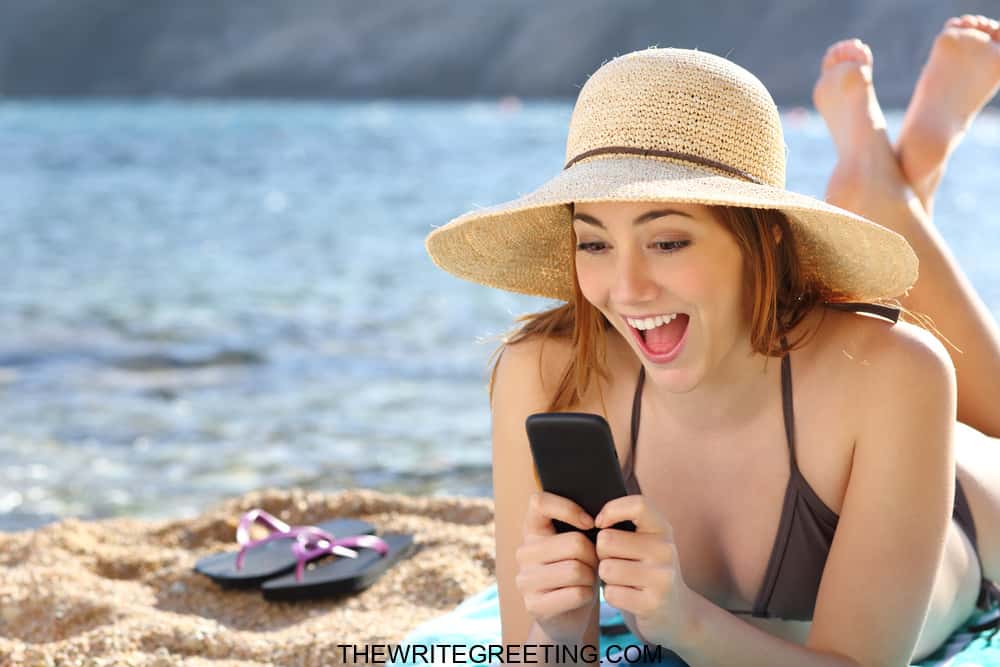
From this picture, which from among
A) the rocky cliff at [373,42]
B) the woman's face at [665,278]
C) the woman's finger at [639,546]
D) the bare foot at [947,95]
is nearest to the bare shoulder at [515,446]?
the woman's face at [665,278]

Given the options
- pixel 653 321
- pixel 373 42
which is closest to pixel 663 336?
pixel 653 321

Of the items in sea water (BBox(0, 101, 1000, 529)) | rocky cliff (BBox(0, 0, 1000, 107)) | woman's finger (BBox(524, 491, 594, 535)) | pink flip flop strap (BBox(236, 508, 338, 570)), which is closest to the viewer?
woman's finger (BBox(524, 491, 594, 535))

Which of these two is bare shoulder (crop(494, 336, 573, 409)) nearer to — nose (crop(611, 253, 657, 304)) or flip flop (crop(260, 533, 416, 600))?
nose (crop(611, 253, 657, 304))

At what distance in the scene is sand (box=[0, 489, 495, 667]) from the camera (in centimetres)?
313

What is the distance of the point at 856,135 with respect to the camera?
361 centimetres

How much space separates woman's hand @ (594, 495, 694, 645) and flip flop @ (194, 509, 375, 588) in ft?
6.32

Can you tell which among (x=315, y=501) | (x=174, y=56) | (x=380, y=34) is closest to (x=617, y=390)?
(x=315, y=501)

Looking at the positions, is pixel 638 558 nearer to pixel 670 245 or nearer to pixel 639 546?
pixel 639 546

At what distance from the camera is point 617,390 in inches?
101

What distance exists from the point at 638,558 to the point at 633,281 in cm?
48

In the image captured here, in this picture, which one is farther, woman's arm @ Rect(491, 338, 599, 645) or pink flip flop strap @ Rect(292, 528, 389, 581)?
pink flip flop strap @ Rect(292, 528, 389, 581)

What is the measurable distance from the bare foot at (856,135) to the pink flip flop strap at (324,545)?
5.63ft

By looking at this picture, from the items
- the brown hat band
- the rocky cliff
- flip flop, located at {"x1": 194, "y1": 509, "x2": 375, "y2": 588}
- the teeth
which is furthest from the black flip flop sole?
the rocky cliff

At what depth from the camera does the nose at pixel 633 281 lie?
207 cm
